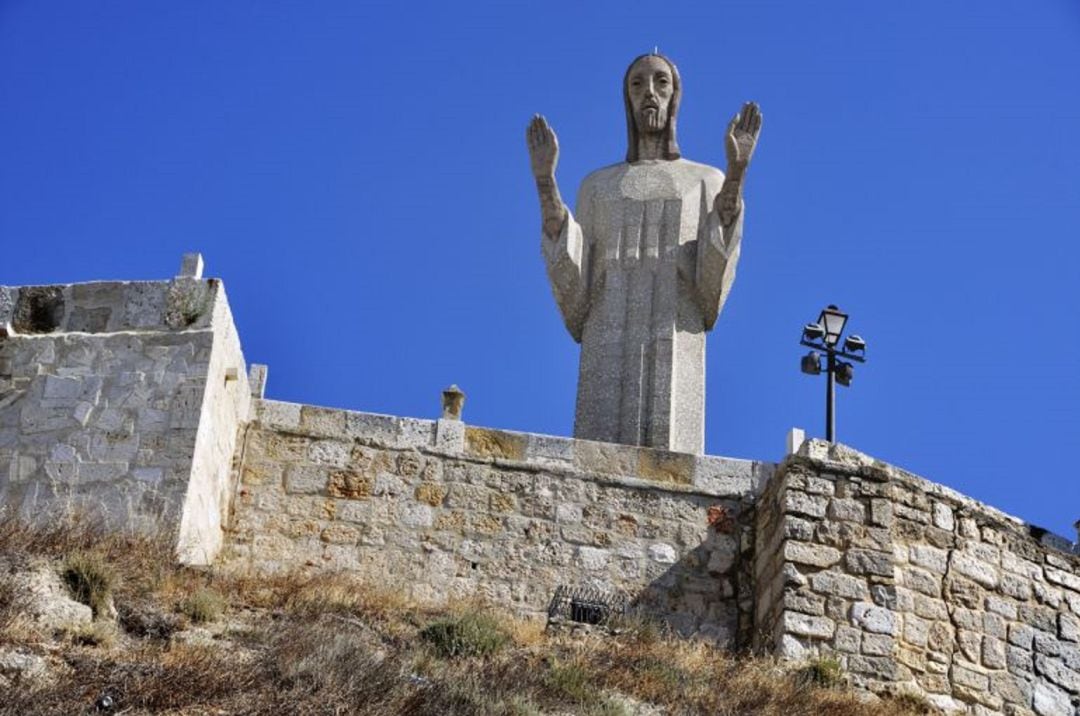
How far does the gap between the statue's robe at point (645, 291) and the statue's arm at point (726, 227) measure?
0.4 inches

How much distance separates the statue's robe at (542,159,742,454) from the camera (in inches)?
603

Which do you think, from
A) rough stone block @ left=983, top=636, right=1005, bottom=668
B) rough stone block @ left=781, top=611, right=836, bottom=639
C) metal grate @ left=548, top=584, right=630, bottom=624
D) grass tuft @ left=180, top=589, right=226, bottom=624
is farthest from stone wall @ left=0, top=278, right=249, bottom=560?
rough stone block @ left=983, top=636, right=1005, bottom=668

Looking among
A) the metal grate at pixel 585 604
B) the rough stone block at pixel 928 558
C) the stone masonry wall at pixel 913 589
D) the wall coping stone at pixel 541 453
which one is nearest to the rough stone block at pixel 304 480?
the wall coping stone at pixel 541 453

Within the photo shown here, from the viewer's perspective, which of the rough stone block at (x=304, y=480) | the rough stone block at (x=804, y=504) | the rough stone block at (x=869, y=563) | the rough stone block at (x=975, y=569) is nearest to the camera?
the rough stone block at (x=869, y=563)

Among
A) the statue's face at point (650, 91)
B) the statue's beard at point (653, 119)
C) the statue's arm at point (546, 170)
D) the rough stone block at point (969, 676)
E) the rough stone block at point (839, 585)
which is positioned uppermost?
the statue's face at point (650, 91)

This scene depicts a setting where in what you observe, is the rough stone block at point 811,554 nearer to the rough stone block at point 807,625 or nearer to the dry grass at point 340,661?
the rough stone block at point 807,625

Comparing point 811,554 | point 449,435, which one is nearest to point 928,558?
point 811,554

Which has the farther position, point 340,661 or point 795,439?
point 795,439

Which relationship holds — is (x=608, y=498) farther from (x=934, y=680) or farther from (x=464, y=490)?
(x=934, y=680)

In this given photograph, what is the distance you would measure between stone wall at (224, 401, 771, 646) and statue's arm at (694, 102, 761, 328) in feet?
7.32

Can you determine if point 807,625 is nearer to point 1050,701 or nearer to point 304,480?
point 1050,701

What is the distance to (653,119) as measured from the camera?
1667 centimetres

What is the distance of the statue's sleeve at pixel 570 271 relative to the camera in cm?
1593

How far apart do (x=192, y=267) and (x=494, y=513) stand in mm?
2769
